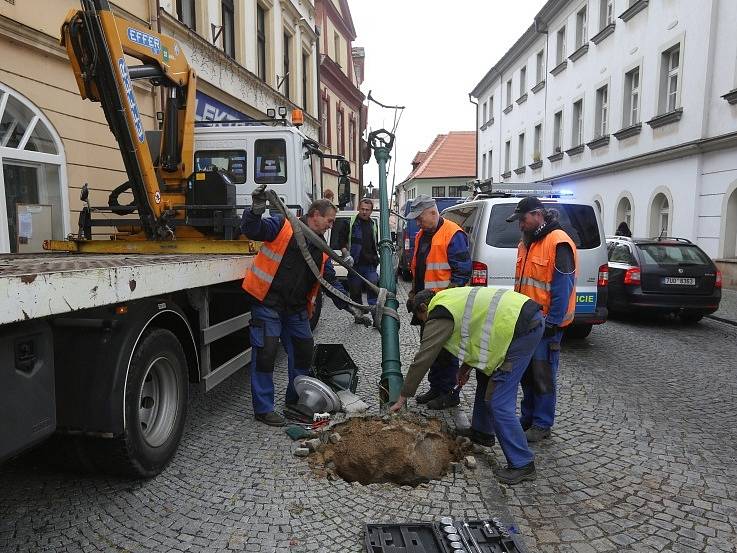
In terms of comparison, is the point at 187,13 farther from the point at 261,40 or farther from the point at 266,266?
the point at 266,266

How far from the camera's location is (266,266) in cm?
387

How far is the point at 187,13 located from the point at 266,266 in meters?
9.52

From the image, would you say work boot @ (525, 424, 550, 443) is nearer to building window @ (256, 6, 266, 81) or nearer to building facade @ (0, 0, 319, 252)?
building facade @ (0, 0, 319, 252)

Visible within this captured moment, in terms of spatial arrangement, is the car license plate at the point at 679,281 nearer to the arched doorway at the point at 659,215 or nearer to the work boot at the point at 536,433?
the work boot at the point at 536,433

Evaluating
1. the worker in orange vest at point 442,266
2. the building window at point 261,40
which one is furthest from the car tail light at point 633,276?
the building window at point 261,40

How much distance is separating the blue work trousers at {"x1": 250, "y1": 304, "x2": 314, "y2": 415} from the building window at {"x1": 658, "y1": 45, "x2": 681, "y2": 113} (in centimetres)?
1378

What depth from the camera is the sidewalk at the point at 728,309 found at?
868 centimetres

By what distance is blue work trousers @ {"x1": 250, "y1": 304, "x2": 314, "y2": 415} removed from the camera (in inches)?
154

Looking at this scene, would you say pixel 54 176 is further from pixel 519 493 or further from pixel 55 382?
pixel 519 493

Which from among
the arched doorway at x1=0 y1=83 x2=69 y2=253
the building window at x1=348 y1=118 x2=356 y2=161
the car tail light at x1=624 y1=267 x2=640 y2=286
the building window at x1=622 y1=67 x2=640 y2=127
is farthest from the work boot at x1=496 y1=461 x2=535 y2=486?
the building window at x1=348 y1=118 x2=356 y2=161

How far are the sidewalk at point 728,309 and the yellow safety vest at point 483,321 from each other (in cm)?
733

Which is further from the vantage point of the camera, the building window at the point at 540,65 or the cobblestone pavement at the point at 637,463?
the building window at the point at 540,65

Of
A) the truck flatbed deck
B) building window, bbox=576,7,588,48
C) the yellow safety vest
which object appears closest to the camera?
the truck flatbed deck

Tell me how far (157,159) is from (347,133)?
73.1ft
